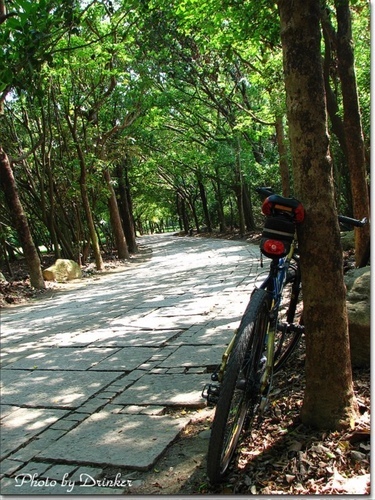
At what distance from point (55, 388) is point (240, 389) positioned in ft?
7.01

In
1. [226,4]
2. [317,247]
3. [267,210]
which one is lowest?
[317,247]

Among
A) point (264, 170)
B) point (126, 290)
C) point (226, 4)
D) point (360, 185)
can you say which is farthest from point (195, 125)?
point (360, 185)

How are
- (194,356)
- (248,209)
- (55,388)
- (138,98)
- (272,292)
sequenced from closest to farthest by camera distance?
(272,292) → (55,388) → (194,356) → (138,98) → (248,209)

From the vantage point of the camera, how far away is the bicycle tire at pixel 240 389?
1814 millimetres

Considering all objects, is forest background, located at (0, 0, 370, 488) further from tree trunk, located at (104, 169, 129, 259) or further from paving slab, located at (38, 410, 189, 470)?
paving slab, located at (38, 410, 189, 470)

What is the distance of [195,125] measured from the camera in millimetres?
19516

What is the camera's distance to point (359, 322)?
2.78 metres

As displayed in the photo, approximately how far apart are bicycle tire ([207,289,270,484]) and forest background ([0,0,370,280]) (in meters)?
2.63

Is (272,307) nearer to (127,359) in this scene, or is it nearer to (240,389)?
(240,389)

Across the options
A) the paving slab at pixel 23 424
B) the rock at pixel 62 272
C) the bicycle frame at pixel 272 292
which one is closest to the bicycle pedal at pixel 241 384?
the bicycle frame at pixel 272 292

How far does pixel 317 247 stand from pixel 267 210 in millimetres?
284

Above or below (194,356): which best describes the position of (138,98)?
above

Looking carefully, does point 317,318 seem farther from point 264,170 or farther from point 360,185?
point 264,170

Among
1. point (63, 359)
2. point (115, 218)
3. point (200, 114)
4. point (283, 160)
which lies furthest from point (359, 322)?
point (200, 114)
